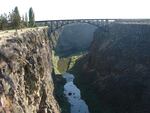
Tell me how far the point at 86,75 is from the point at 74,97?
26.8 m

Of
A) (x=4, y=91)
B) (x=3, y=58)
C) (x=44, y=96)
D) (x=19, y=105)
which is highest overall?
(x=3, y=58)

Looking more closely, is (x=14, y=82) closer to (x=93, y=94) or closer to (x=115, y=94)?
(x=115, y=94)

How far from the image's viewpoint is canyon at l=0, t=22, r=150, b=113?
4162 centimetres

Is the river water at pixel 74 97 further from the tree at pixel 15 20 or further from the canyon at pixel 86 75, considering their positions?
the tree at pixel 15 20

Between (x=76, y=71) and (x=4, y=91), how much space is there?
384 ft

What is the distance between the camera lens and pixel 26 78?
52.2m

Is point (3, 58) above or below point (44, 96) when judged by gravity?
above

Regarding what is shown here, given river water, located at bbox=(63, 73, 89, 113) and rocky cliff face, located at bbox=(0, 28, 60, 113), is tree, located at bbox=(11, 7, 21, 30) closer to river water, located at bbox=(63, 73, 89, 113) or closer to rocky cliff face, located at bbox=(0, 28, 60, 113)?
river water, located at bbox=(63, 73, 89, 113)

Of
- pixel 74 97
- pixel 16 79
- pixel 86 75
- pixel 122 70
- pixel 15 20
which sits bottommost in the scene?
pixel 74 97

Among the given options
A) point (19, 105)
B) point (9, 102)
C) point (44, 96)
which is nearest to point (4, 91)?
point (9, 102)

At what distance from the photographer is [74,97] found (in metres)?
108

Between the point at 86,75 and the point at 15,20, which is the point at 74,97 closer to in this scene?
the point at 86,75

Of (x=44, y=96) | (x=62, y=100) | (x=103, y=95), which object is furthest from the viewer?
(x=103, y=95)

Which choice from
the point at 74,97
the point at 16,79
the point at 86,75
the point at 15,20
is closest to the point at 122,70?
the point at 74,97
